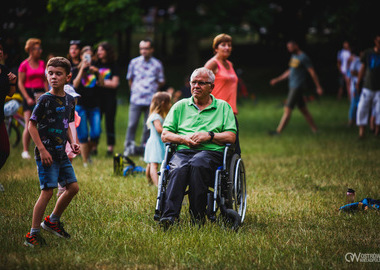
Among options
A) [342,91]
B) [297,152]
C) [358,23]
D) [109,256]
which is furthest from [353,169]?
[342,91]

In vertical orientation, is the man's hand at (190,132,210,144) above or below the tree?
below

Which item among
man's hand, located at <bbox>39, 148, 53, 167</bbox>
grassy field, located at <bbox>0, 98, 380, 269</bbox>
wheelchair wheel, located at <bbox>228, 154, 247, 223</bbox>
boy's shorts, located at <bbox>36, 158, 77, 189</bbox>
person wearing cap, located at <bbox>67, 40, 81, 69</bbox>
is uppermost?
person wearing cap, located at <bbox>67, 40, 81, 69</bbox>

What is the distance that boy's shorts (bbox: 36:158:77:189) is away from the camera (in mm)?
5137

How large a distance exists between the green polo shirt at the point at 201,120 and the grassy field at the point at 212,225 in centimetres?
96

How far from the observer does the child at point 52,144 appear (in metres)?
5.09

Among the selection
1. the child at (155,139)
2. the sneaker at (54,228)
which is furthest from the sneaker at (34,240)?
the child at (155,139)

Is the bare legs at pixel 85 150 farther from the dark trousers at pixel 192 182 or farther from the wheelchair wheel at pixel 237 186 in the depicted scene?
the dark trousers at pixel 192 182

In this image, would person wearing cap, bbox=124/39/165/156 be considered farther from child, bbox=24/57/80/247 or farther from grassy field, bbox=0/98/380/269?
child, bbox=24/57/80/247

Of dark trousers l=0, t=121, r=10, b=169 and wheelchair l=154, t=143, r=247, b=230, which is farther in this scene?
dark trousers l=0, t=121, r=10, b=169

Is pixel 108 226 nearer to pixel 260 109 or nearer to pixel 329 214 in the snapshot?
pixel 329 214

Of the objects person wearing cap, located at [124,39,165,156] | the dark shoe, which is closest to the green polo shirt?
the dark shoe

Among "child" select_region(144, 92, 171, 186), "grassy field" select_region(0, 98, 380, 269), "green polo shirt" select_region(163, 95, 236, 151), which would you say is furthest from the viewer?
"child" select_region(144, 92, 171, 186)

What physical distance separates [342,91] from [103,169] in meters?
21.6

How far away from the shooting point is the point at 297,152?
12.3 meters
